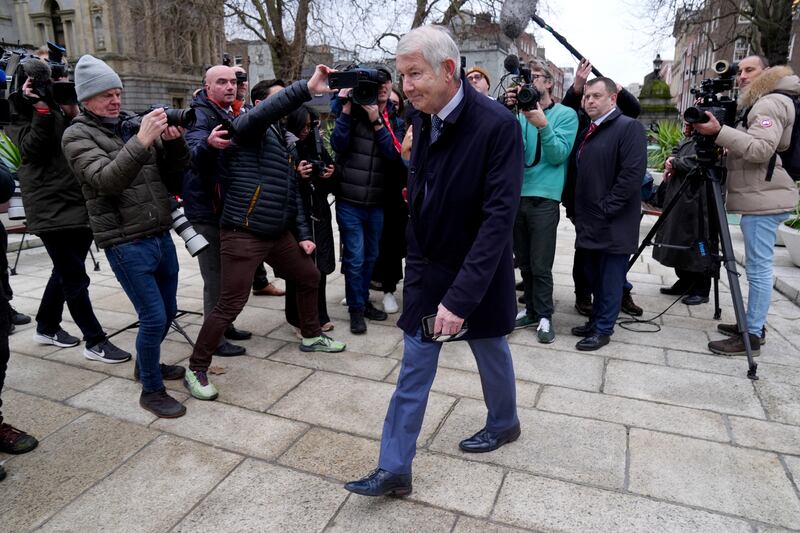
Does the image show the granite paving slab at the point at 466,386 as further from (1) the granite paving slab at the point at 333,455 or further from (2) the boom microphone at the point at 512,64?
(2) the boom microphone at the point at 512,64

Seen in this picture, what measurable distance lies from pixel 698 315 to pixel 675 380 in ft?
5.28

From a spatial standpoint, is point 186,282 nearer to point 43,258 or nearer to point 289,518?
point 43,258

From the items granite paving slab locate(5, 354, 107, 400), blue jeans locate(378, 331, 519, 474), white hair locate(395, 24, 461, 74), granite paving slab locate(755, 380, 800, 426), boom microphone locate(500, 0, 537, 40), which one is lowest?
granite paving slab locate(5, 354, 107, 400)

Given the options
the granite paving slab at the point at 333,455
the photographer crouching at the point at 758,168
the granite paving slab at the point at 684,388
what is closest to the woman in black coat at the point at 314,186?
the granite paving slab at the point at 333,455

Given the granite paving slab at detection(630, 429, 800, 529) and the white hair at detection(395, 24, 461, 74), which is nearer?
the white hair at detection(395, 24, 461, 74)

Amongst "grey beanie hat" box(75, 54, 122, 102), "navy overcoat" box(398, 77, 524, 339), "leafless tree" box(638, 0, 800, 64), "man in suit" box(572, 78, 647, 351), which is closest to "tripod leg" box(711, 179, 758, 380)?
"man in suit" box(572, 78, 647, 351)

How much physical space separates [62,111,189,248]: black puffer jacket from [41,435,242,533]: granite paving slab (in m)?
1.13

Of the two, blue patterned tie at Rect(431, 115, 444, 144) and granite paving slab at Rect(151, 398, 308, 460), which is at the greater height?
blue patterned tie at Rect(431, 115, 444, 144)

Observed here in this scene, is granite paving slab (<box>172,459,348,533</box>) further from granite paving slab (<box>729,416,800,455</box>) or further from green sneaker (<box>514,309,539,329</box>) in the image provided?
green sneaker (<box>514,309,539,329</box>)

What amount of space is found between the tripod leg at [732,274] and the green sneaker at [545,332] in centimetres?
124

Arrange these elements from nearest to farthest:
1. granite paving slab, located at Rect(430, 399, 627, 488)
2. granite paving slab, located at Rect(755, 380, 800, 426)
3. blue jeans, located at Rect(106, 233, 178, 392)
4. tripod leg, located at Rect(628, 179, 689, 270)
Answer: granite paving slab, located at Rect(430, 399, 627, 488), blue jeans, located at Rect(106, 233, 178, 392), granite paving slab, located at Rect(755, 380, 800, 426), tripod leg, located at Rect(628, 179, 689, 270)

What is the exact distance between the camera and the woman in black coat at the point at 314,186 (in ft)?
13.6

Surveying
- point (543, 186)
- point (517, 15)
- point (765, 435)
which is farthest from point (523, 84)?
point (765, 435)

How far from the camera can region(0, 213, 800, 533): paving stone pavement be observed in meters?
2.34
